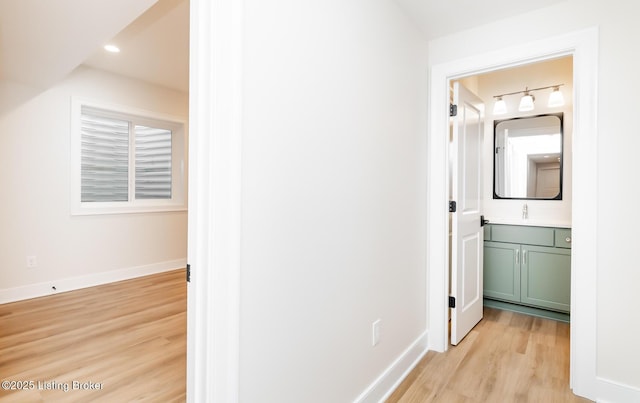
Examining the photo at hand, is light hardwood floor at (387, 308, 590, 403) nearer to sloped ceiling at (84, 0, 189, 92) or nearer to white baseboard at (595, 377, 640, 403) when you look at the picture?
white baseboard at (595, 377, 640, 403)

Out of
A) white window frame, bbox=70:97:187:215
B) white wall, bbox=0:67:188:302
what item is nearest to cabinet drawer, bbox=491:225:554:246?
white window frame, bbox=70:97:187:215

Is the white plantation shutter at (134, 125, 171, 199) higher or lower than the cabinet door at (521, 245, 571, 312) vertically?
higher

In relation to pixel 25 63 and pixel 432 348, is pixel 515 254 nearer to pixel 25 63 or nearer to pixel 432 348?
pixel 432 348

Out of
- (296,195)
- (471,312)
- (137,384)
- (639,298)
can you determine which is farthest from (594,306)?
(137,384)

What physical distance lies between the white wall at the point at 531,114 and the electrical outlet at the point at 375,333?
197 centimetres

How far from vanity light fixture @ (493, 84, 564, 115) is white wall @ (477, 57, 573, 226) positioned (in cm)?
4

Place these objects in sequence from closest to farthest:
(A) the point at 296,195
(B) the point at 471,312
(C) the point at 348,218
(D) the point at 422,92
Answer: (A) the point at 296,195, (C) the point at 348,218, (D) the point at 422,92, (B) the point at 471,312

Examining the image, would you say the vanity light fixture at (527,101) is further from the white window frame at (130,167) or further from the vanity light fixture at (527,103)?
the white window frame at (130,167)

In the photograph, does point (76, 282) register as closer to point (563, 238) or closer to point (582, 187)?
point (582, 187)

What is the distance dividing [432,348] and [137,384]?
1.96m

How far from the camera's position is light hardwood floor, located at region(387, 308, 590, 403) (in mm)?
1886

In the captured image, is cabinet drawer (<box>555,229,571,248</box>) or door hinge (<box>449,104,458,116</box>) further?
cabinet drawer (<box>555,229,571,248</box>)

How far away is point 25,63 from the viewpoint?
2801 millimetres

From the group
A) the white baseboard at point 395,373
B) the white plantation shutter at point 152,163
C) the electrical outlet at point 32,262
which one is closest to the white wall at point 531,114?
the white baseboard at point 395,373
